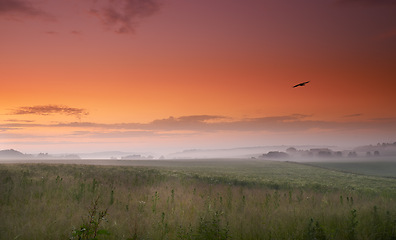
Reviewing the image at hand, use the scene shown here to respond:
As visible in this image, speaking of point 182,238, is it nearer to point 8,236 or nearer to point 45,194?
point 8,236

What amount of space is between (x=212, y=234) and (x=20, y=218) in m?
6.49

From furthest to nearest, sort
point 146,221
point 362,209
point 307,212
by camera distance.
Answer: point 362,209
point 307,212
point 146,221

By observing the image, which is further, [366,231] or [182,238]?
[366,231]

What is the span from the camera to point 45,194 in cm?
1244

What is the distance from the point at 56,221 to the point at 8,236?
1.38 meters

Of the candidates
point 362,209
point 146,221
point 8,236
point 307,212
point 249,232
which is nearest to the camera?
point 8,236

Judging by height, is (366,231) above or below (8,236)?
below

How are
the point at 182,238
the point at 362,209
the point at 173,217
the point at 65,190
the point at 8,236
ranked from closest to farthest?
the point at 8,236 → the point at 182,238 → the point at 173,217 → the point at 362,209 → the point at 65,190

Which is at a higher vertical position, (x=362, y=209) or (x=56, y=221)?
(x=56, y=221)

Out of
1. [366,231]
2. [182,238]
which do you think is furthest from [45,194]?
[366,231]

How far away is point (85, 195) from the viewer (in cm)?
1284

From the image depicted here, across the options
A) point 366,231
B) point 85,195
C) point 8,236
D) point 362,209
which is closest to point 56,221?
point 8,236

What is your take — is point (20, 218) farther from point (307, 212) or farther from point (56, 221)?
point (307, 212)

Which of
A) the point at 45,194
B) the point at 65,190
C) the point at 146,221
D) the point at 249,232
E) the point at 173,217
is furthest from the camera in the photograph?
the point at 65,190
